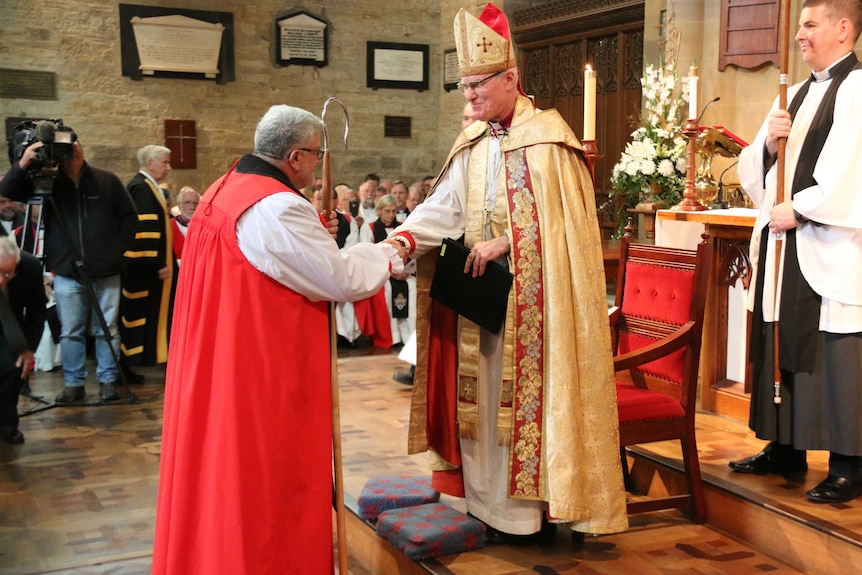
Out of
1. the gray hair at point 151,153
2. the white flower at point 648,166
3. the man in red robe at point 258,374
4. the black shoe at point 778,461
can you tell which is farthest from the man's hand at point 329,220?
the gray hair at point 151,153

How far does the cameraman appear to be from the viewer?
577 cm

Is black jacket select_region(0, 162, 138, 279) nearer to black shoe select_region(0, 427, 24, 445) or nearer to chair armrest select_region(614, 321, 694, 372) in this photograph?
black shoe select_region(0, 427, 24, 445)

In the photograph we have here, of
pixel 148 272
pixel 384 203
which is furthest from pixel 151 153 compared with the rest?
pixel 384 203

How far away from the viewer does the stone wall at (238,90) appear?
32.3ft

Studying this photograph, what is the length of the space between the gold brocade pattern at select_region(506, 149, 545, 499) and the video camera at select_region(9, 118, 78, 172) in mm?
3473

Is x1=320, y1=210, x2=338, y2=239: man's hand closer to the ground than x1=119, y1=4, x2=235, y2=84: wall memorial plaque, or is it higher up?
closer to the ground

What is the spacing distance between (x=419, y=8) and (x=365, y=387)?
6.78 m

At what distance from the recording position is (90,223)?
19.1ft

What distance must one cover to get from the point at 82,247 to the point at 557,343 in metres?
3.82

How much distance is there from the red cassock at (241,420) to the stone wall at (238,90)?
7955mm

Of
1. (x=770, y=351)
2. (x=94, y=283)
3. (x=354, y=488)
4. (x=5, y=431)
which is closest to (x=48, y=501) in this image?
(x=5, y=431)

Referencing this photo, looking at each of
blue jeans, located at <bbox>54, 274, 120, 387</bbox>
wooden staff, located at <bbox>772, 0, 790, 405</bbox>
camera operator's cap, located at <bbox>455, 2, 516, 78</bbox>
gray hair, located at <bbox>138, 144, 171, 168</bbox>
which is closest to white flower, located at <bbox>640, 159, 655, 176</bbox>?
wooden staff, located at <bbox>772, 0, 790, 405</bbox>

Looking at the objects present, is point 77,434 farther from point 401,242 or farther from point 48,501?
point 401,242

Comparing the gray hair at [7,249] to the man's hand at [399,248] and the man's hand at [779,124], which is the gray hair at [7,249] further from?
the man's hand at [779,124]
